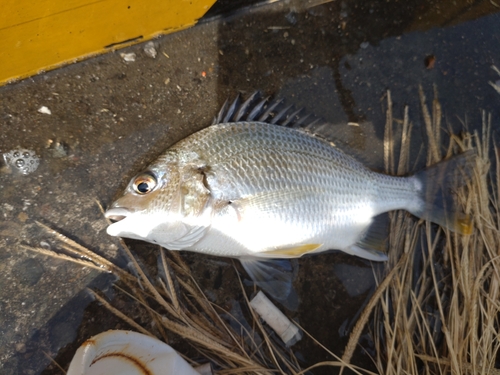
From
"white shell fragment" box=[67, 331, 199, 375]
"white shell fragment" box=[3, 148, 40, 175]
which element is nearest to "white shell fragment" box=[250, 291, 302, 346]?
→ "white shell fragment" box=[67, 331, 199, 375]

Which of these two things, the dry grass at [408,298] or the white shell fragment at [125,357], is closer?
the white shell fragment at [125,357]

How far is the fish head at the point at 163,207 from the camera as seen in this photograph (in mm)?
1661

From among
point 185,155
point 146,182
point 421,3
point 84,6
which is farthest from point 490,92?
point 84,6

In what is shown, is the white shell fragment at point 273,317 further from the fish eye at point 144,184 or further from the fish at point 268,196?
the fish eye at point 144,184

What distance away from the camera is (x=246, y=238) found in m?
1.80

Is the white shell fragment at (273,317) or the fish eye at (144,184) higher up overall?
the fish eye at (144,184)

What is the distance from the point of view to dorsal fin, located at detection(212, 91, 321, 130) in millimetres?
1950

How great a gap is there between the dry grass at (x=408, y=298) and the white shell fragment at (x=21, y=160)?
40 cm

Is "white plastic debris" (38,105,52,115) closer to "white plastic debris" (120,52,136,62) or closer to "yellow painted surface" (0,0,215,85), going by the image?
"yellow painted surface" (0,0,215,85)

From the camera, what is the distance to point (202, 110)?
2.04m

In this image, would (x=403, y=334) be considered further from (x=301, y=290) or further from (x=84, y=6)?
(x=84, y=6)

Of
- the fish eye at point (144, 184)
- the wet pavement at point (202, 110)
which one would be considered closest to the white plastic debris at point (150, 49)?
the wet pavement at point (202, 110)

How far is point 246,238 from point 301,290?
2.01 feet

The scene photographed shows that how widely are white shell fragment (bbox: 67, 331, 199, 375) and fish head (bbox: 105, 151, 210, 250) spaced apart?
0.49m
